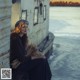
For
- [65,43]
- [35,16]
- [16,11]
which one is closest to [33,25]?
[35,16]

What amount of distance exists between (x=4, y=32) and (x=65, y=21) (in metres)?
15.0

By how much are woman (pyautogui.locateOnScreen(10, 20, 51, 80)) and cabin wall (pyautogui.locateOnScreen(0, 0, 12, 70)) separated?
0.21 meters

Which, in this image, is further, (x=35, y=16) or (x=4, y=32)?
(x=35, y=16)

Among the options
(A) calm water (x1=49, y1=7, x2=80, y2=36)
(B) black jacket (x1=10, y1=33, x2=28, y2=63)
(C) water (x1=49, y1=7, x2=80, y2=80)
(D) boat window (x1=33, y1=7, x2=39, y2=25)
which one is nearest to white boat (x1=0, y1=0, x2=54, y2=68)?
(D) boat window (x1=33, y1=7, x2=39, y2=25)

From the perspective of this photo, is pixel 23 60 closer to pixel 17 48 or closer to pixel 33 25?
pixel 17 48

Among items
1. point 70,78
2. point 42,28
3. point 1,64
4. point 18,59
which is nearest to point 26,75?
point 18,59

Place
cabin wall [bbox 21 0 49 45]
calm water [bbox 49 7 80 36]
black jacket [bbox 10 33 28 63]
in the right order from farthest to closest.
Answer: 1. calm water [bbox 49 7 80 36]
2. cabin wall [bbox 21 0 49 45]
3. black jacket [bbox 10 33 28 63]

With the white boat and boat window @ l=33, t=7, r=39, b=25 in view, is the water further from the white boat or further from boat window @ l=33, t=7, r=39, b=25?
boat window @ l=33, t=7, r=39, b=25

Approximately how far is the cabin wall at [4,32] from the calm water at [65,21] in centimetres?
1145

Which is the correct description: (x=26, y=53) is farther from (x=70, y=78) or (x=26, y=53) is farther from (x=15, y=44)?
(x=70, y=78)

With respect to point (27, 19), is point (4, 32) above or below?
above

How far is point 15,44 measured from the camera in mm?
4348

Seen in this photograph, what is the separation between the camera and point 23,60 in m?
4.39

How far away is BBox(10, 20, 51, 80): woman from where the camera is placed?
4363mm
